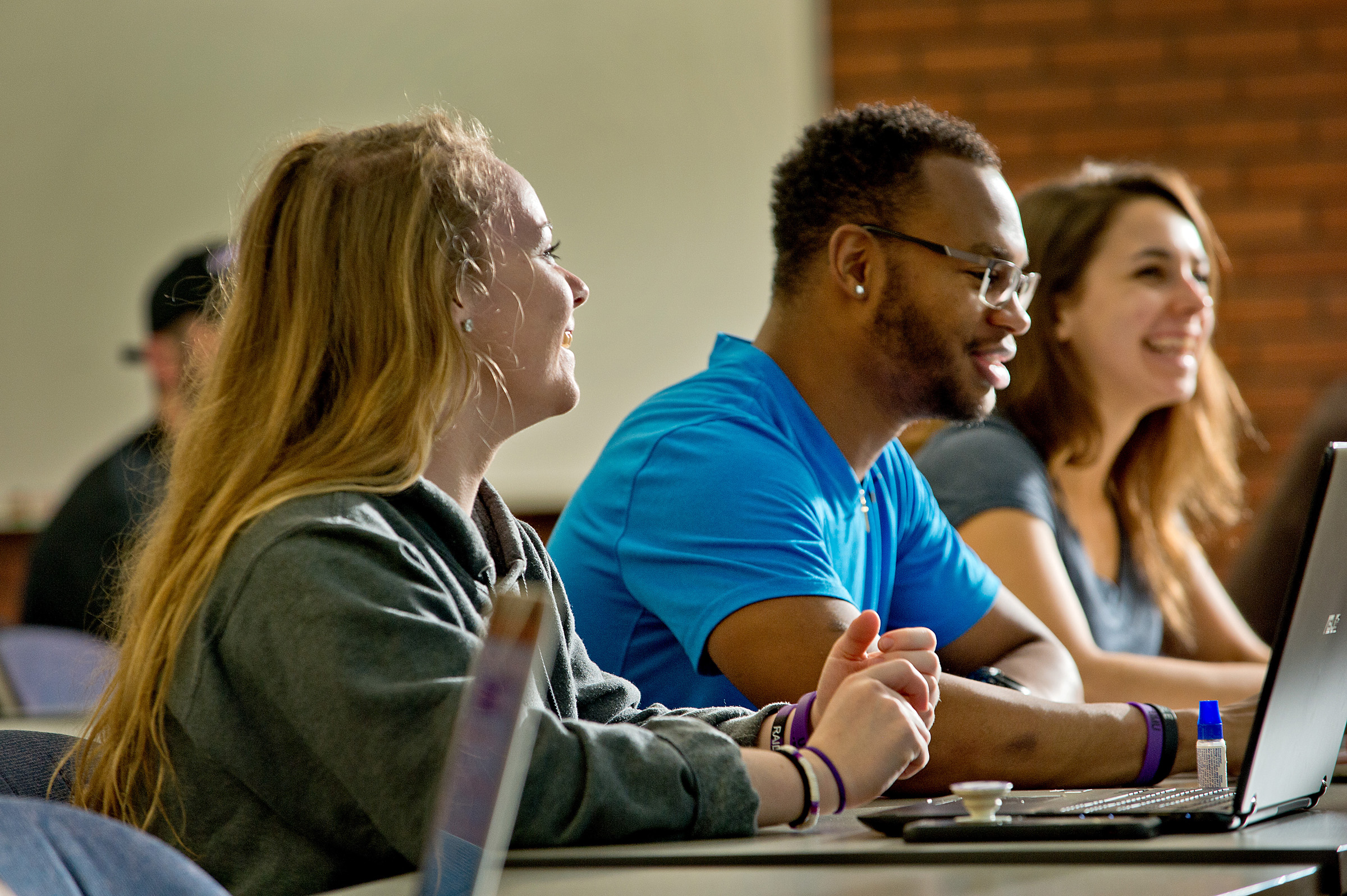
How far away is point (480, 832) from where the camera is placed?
0.63 m

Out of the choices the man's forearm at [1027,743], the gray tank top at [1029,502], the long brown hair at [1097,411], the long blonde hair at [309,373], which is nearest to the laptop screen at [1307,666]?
the man's forearm at [1027,743]

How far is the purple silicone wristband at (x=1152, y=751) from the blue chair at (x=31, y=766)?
97cm

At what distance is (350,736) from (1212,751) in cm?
74

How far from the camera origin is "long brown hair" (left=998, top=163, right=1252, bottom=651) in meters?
2.52

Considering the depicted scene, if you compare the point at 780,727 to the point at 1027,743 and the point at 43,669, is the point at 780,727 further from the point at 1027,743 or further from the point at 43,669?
the point at 43,669

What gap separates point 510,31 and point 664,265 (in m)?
0.88

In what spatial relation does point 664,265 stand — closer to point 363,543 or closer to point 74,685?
point 74,685

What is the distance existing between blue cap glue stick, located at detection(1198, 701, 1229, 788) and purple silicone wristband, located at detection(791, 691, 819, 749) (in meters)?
0.33

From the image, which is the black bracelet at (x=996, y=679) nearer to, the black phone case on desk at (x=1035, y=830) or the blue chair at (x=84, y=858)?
the black phone case on desk at (x=1035, y=830)

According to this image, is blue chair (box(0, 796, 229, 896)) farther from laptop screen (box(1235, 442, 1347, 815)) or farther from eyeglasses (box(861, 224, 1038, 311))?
eyeglasses (box(861, 224, 1038, 311))

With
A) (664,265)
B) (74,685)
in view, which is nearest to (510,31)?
(664,265)

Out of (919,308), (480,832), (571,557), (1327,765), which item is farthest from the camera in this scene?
(919,308)

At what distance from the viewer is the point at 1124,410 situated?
2.60 m

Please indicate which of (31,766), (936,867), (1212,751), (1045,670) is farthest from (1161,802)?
(31,766)
